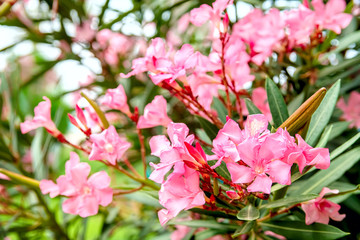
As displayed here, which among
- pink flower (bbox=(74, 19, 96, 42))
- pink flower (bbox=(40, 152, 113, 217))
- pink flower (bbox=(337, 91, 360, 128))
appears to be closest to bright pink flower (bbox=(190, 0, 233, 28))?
pink flower (bbox=(40, 152, 113, 217))

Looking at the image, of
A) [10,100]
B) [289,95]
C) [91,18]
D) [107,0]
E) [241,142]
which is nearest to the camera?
[241,142]

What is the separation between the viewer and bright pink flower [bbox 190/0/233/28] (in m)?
0.58

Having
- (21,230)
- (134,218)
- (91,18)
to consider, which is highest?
(91,18)

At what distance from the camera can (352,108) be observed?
845mm

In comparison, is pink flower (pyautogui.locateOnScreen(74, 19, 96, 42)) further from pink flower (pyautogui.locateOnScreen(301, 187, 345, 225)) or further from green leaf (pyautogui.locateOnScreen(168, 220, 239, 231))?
pink flower (pyautogui.locateOnScreen(301, 187, 345, 225))

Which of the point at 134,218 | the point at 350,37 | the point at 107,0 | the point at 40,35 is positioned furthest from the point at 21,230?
the point at 350,37

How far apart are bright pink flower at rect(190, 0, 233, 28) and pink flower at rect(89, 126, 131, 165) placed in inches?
9.8

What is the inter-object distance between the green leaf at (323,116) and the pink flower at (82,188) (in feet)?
1.09

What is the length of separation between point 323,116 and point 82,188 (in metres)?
0.41

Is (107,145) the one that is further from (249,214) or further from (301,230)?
(301,230)

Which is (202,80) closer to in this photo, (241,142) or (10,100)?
(241,142)

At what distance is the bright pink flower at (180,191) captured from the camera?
0.44 meters

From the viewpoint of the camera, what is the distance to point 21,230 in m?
1.15

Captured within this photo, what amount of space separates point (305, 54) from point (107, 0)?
760 millimetres
